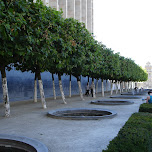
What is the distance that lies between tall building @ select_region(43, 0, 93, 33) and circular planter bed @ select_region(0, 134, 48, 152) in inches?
1331

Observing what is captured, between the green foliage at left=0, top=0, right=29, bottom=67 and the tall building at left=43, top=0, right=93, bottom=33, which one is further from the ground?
the tall building at left=43, top=0, right=93, bottom=33

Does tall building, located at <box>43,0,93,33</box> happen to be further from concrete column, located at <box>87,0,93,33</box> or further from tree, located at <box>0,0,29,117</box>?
tree, located at <box>0,0,29,117</box>

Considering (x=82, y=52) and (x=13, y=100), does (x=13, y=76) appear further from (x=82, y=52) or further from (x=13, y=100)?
(x=82, y=52)

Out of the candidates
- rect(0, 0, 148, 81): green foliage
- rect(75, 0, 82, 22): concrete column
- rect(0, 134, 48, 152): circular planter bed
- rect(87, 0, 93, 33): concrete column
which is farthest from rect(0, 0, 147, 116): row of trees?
rect(87, 0, 93, 33): concrete column

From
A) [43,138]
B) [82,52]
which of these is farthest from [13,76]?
[43,138]

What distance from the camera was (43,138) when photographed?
325 inches

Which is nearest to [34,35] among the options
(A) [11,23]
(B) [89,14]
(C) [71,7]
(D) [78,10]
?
(A) [11,23]

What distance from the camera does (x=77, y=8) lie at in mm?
52969

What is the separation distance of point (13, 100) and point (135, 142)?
71.7 feet

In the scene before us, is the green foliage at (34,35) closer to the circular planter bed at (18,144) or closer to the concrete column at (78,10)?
the circular planter bed at (18,144)

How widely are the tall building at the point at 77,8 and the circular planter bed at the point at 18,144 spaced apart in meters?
33.8

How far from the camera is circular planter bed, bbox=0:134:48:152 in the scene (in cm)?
689

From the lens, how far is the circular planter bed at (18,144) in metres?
6.89

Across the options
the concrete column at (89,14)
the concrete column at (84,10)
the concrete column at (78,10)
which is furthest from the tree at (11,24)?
the concrete column at (89,14)
